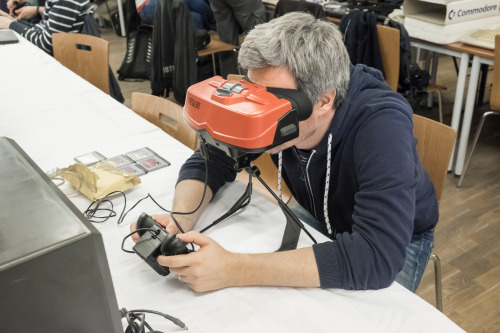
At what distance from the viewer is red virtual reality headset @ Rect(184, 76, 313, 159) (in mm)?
826

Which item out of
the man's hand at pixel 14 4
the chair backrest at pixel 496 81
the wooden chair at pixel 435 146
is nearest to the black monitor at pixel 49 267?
the wooden chair at pixel 435 146

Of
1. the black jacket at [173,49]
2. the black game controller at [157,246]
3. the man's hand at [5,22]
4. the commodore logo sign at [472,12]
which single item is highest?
the commodore logo sign at [472,12]

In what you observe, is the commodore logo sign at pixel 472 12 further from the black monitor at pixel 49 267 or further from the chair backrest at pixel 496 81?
the black monitor at pixel 49 267

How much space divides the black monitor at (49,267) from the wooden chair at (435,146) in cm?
94

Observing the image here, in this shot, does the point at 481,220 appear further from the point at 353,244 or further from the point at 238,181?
the point at 353,244

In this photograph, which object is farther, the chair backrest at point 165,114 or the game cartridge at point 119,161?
the chair backrest at point 165,114

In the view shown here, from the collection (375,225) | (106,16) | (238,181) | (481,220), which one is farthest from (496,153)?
(106,16)

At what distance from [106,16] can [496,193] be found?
4.38m

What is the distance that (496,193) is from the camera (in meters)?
2.41

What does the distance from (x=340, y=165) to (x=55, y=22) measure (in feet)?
6.86

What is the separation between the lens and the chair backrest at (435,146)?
4.22ft

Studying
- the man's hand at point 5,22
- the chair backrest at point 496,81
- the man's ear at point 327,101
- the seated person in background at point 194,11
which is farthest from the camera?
the seated person in background at point 194,11

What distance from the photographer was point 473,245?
6.81 ft

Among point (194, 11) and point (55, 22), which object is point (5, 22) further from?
point (194, 11)
